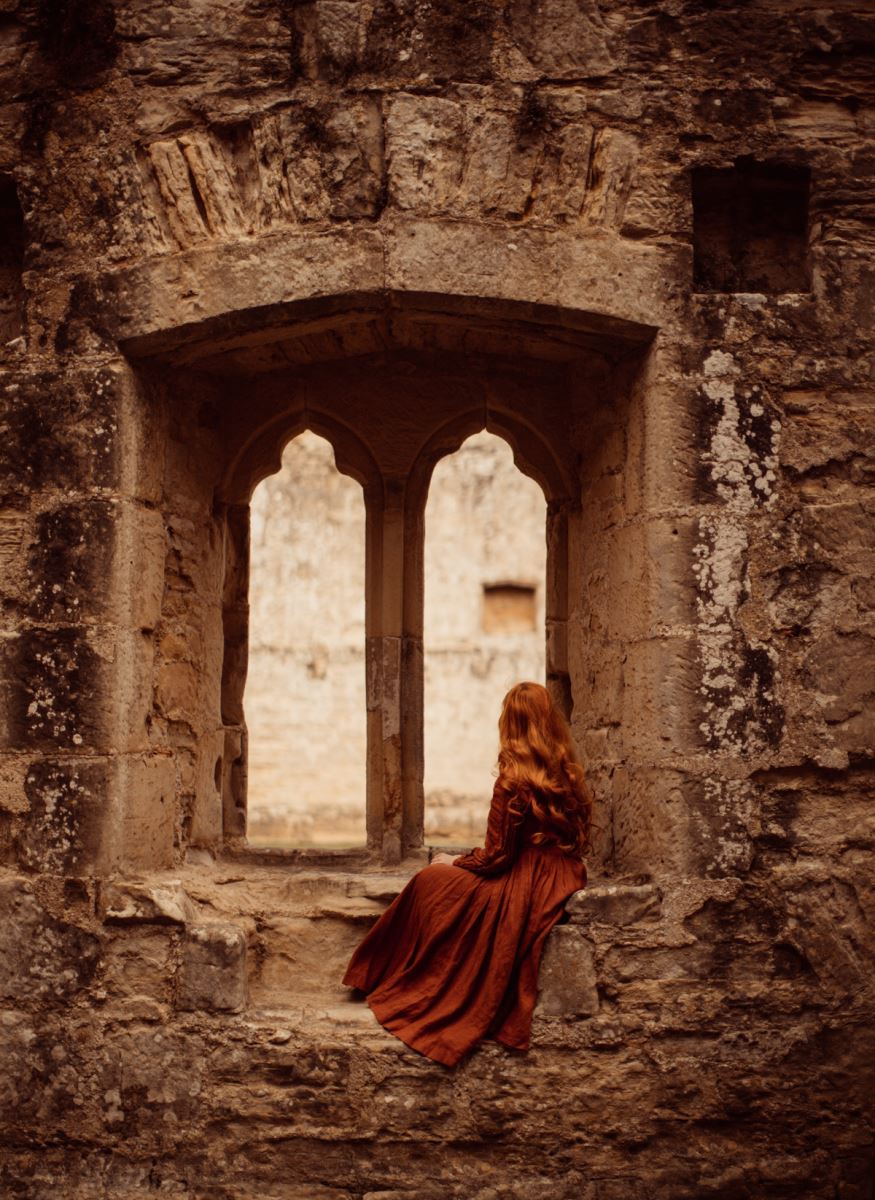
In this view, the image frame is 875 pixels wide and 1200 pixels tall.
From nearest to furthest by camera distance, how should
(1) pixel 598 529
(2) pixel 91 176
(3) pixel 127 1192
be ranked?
(3) pixel 127 1192, (2) pixel 91 176, (1) pixel 598 529

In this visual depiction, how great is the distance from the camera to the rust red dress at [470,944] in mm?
A: 3734

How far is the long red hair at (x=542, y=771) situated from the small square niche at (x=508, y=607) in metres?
11.3

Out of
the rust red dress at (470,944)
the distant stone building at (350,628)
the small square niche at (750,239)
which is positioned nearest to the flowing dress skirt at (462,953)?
the rust red dress at (470,944)

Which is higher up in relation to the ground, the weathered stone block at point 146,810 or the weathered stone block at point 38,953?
the weathered stone block at point 146,810

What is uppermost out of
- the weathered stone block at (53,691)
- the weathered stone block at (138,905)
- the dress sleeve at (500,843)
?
the weathered stone block at (53,691)

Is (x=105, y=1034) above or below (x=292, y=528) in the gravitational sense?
below

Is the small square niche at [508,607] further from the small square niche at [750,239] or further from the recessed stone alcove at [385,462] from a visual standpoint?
the small square niche at [750,239]

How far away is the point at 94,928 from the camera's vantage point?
3875 millimetres

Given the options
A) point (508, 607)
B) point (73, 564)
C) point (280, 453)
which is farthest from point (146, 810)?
point (508, 607)

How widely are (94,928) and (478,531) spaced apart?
11627mm

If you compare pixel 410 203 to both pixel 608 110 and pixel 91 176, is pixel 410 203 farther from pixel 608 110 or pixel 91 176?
pixel 91 176

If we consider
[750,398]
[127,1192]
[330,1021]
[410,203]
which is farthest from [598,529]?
[127,1192]

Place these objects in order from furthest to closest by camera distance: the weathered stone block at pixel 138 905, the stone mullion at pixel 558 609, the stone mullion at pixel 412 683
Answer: the stone mullion at pixel 412 683, the stone mullion at pixel 558 609, the weathered stone block at pixel 138 905

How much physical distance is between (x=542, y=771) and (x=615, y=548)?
825 millimetres
